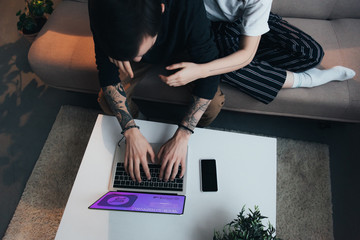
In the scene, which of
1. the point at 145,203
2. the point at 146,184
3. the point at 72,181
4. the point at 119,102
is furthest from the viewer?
the point at 72,181

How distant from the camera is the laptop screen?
2.64 feet

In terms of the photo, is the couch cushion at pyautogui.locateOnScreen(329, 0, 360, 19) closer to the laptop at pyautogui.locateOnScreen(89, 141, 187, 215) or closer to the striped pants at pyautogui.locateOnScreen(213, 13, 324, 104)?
the striped pants at pyautogui.locateOnScreen(213, 13, 324, 104)

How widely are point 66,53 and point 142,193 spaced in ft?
2.98

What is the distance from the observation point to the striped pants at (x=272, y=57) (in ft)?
3.84

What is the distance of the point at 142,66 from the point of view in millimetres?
1194

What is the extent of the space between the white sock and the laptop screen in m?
0.88

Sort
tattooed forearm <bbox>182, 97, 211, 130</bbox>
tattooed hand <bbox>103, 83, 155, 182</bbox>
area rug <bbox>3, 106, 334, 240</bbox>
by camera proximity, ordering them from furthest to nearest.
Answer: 1. area rug <bbox>3, 106, 334, 240</bbox>
2. tattooed forearm <bbox>182, 97, 211, 130</bbox>
3. tattooed hand <bbox>103, 83, 155, 182</bbox>

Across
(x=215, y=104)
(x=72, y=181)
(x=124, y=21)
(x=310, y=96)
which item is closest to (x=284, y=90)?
(x=310, y=96)

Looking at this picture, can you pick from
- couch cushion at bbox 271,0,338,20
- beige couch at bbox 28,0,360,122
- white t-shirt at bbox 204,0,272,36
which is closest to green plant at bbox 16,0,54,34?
beige couch at bbox 28,0,360,122

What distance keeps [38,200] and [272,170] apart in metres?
1.33

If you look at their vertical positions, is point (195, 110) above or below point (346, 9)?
below

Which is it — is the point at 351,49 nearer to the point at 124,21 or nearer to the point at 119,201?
the point at 124,21

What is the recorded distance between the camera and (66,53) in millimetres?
1256

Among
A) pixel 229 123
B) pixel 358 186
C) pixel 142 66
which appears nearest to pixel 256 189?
pixel 229 123
